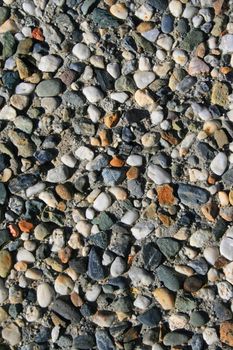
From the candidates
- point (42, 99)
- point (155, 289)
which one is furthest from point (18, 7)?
point (155, 289)

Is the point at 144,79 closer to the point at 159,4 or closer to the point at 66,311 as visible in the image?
the point at 159,4

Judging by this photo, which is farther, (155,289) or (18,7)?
(18,7)

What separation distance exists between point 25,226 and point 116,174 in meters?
0.21

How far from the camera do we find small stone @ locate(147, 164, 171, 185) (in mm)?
1502

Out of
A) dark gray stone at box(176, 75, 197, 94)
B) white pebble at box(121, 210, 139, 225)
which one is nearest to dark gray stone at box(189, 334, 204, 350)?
white pebble at box(121, 210, 139, 225)

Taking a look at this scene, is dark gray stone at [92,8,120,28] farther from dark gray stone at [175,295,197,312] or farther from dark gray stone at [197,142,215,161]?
dark gray stone at [175,295,197,312]

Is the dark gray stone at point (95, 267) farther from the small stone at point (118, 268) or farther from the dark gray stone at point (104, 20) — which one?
the dark gray stone at point (104, 20)

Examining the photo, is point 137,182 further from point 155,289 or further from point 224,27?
point 224,27

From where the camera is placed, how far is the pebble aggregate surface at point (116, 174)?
4.78ft

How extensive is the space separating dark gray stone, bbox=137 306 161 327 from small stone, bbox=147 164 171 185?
25 cm

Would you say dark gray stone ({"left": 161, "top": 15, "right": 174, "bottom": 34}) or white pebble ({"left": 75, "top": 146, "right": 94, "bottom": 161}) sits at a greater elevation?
dark gray stone ({"left": 161, "top": 15, "right": 174, "bottom": 34})

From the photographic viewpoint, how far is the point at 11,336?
147 cm

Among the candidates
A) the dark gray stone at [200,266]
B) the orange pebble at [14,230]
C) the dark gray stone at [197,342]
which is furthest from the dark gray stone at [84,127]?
the dark gray stone at [197,342]

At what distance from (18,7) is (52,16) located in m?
0.08
